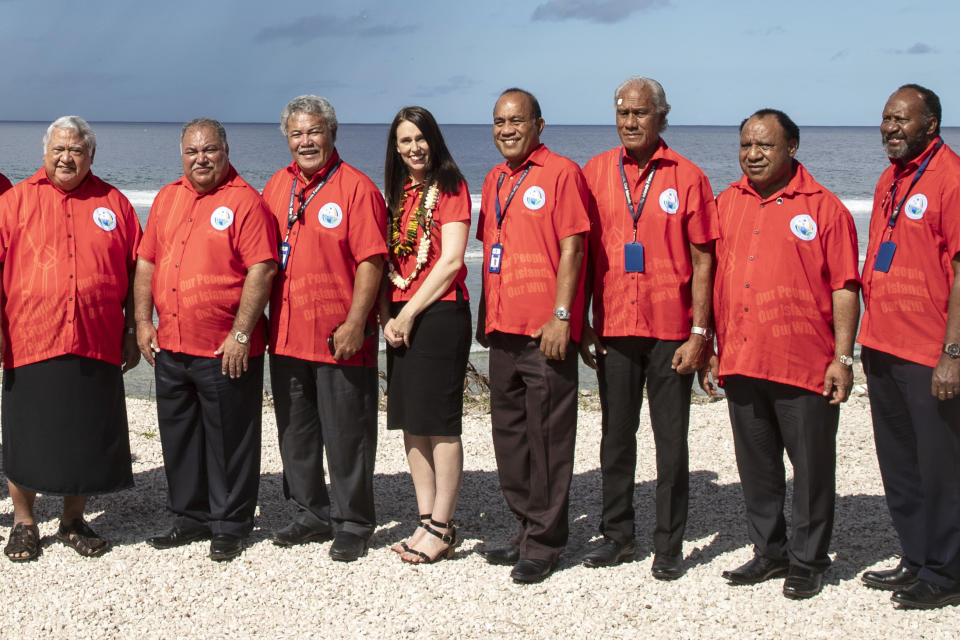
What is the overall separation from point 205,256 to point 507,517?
2427mm

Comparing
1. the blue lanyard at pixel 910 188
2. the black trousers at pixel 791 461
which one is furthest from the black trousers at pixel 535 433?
the blue lanyard at pixel 910 188

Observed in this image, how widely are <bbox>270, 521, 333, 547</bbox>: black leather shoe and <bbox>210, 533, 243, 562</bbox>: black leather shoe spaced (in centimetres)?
21

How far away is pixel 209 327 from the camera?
4996 millimetres

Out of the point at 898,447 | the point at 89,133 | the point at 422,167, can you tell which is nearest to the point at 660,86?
the point at 422,167

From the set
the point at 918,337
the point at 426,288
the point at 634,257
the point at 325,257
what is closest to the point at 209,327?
the point at 325,257

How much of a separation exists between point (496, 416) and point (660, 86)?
71.1 inches

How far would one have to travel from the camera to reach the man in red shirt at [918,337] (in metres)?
4.34

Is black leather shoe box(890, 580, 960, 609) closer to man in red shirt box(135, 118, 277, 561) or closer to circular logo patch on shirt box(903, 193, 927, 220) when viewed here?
circular logo patch on shirt box(903, 193, 927, 220)

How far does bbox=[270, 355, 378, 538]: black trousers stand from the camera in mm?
5117

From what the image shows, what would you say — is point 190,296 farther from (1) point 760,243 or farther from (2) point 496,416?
(1) point 760,243

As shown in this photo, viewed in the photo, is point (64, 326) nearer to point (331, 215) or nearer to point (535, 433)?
point (331, 215)

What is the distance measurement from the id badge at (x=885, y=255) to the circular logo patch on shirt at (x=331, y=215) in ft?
8.32

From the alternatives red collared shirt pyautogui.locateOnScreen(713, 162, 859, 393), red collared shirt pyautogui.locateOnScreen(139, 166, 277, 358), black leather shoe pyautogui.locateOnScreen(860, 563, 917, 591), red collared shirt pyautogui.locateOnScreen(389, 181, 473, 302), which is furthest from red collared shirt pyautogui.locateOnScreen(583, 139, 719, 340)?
red collared shirt pyautogui.locateOnScreen(139, 166, 277, 358)

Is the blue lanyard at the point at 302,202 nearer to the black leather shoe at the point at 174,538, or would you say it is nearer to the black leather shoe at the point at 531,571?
the black leather shoe at the point at 174,538
